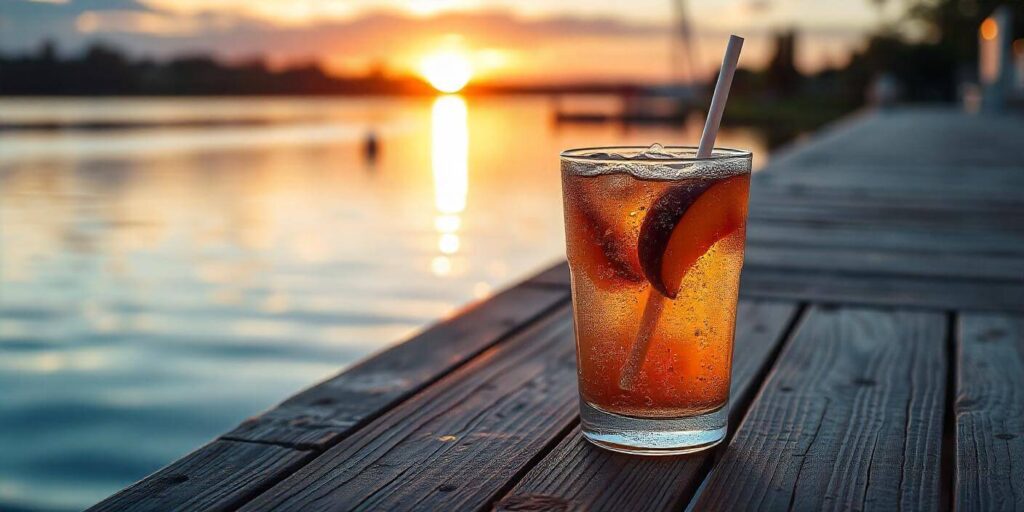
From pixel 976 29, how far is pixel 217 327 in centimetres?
3020

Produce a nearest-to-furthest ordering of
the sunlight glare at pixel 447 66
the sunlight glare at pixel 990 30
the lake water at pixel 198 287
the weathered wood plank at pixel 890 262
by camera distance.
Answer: the weathered wood plank at pixel 890 262 < the lake water at pixel 198 287 < the sunlight glare at pixel 990 30 < the sunlight glare at pixel 447 66

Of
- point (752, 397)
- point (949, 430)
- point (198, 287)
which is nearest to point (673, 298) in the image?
Answer: point (752, 397)

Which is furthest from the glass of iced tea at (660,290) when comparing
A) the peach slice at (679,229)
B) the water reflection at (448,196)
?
the water reflection at (448,196)

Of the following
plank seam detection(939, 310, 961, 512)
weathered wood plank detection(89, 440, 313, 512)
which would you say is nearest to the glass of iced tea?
plank seam detection(939, 310, 961, 512)

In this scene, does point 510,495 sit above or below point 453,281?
above

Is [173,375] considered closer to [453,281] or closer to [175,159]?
[453,281]

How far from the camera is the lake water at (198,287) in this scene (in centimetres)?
588

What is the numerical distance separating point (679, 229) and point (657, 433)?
0.87 feet

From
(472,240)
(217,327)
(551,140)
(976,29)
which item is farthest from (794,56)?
(217,327)

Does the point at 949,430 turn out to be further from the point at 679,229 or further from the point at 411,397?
the point at 411,397

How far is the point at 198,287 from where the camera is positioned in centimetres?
1024

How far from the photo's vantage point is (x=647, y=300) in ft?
4.38

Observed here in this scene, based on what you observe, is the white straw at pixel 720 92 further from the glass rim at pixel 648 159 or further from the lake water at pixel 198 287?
the lake water at pixel 198 287

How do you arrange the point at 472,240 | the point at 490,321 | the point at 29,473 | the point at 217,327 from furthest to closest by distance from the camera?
the point at 472,240
the point at 217,327
the point at 29,473
the point at 490,321
